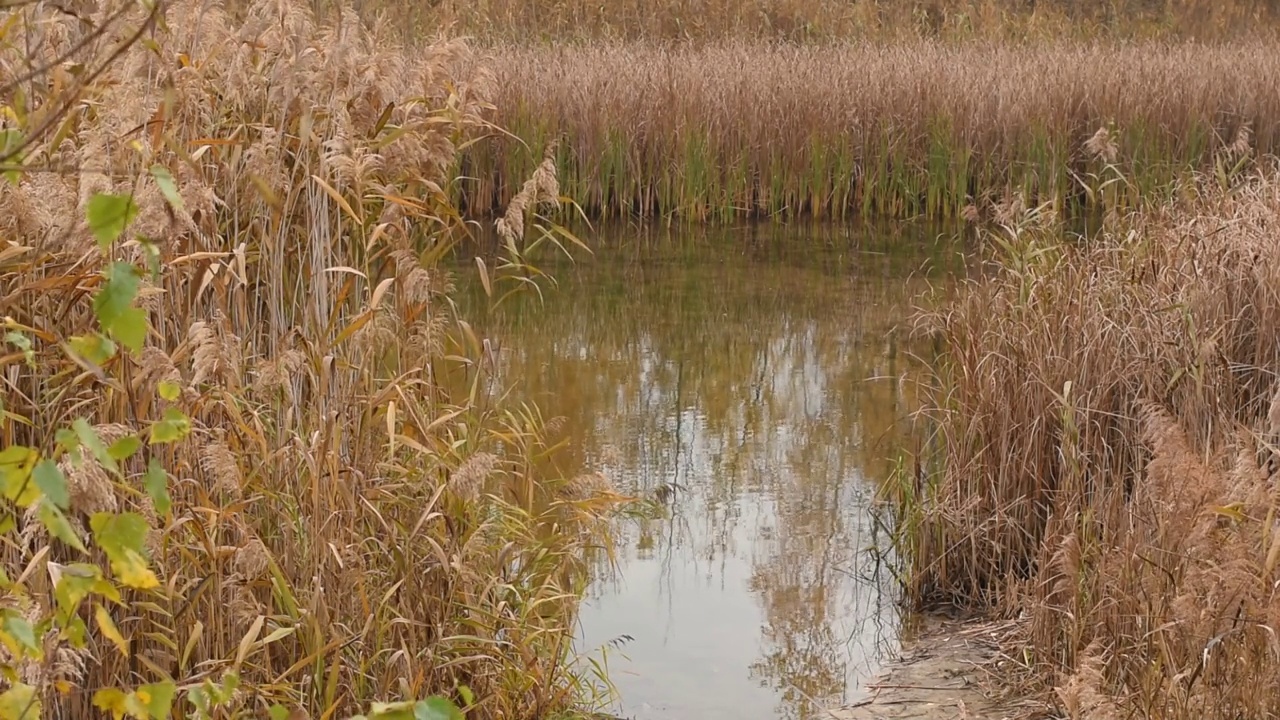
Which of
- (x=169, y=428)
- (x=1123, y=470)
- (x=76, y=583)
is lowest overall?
(x=1123, y=470)

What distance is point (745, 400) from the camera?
556 centimetres

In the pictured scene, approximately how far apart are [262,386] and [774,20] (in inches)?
518

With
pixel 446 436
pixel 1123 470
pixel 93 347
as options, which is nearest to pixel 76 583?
pixel 93 347

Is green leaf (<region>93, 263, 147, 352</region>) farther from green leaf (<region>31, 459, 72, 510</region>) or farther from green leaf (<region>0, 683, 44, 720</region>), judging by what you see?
green leaf (<region>0, 683, 44, 720</region>)

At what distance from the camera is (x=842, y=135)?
9516 millimetres

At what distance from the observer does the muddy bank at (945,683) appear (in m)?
3.06

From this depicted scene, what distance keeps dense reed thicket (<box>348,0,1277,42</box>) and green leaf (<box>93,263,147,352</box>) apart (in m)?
11.4

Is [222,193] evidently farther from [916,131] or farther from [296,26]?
[916,131]

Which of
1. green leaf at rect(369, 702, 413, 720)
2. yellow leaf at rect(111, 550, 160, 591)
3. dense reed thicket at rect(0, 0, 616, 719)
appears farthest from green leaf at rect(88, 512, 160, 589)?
dense reed thicket at rect(0, 0, 616, 719)

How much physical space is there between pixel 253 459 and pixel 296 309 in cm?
44

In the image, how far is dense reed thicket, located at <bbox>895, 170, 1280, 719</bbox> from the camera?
2414 mm

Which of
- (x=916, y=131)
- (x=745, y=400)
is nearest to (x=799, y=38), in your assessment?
(x=916, y=131)

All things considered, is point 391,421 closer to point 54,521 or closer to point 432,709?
point 432,709

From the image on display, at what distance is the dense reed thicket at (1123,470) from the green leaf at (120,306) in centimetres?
173
